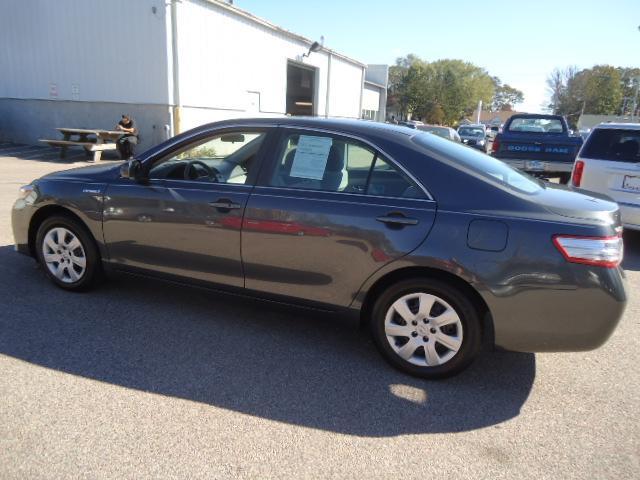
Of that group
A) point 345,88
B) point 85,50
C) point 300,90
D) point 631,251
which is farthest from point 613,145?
point 345,88

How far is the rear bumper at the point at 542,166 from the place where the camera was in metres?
10.5

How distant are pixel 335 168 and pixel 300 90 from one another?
27646mm

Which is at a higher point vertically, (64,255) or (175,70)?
(175,70)

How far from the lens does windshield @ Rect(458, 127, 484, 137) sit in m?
26.9

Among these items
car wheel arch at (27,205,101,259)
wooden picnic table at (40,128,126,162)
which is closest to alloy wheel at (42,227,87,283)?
car wheel arch at (27,205,101,259)

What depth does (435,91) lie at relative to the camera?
7506 centimetres

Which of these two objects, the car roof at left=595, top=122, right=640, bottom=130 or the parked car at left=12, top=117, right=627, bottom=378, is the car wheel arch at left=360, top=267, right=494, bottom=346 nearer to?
the parked car at left=12, top=117, right=627, bottom=378

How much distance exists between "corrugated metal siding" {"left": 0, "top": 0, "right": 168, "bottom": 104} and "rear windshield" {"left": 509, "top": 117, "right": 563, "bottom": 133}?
10.8 m

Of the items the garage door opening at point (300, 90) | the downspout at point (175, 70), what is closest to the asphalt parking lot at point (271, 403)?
the downspout at point (175, 70)

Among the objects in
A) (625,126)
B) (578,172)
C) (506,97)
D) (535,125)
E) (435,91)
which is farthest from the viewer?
(506,97)

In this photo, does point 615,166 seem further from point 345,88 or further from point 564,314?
point 345,88

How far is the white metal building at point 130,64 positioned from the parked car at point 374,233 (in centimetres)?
1319

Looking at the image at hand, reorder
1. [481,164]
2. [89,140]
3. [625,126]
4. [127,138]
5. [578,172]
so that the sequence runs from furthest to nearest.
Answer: [89,140] < [127,138] < [578,172] < [625,126] < [481,164]

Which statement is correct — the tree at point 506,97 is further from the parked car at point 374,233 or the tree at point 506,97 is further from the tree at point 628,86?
the parked car at point 374,233
